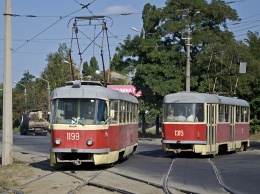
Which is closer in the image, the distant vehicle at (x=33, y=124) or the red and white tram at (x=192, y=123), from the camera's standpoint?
the red and white tram at (x=192, y=123)

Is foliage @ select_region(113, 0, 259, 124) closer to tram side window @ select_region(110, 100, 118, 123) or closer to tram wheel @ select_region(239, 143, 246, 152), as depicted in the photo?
tram wheel @ select_region(239, 143, 246, 152)

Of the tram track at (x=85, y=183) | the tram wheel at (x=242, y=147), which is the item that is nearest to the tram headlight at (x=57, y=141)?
the tram track at (x=85, y=183)

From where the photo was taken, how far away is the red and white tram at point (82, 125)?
17062 mm

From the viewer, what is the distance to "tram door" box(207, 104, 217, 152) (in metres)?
23.1

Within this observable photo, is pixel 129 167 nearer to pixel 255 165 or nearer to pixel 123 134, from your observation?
pixel 123 134

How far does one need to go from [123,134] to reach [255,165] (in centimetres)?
481

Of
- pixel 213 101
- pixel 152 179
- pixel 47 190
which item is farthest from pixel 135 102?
pixel 47 190

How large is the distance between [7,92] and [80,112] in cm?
320

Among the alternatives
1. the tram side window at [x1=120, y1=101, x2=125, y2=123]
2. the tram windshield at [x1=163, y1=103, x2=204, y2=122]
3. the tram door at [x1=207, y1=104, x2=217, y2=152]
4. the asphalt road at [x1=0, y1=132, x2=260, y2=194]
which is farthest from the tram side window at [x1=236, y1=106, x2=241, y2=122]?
the tram side window at [x1=120, y1=101, x2=125, y2=123]

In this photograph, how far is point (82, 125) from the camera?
17062mm

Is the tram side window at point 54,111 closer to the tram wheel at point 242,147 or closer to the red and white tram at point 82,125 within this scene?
the red and white tram at point 82,125

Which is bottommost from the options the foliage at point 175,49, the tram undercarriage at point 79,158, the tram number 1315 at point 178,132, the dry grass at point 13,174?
the dry grass at point 13,174

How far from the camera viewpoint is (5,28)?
63.0ft

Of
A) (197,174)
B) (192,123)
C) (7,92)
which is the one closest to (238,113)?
(192,123)
